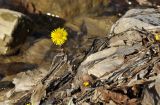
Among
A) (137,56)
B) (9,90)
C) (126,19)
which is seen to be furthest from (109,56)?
(9,90)

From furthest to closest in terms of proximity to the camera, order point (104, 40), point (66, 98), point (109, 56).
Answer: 1. point (104, 40)
2. point (109, 56)
3. point (66, 98)

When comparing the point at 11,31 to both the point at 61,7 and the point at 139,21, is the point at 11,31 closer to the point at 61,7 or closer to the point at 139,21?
the point at 61,7

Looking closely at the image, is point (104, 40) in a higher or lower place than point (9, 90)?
higher

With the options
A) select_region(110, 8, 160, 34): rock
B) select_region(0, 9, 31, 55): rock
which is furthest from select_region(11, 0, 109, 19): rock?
select_region(110, 8, 160, 34): rock

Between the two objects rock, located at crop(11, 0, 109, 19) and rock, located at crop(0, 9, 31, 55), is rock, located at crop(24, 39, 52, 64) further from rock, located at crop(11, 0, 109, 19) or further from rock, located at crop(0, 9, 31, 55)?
rock, located at crop(11, 0, 109, 19)

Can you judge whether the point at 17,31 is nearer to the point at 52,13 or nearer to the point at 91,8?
the point at 52,13

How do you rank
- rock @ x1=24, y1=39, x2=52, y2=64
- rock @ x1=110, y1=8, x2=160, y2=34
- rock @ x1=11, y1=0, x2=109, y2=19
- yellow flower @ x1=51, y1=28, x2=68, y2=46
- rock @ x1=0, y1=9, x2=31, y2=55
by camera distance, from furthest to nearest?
rock @ x1=11, y1=0, x2=109, y2=19
rock @ x1=0, y1=9, x2=31, y2=55
rock @ x1=24, y1=39, x2=52, y2=64
rock @ x1=110, y1=8, x2=160, y2=34
yellow flower @ x1=51, y1=28, x2=68, y2=46
